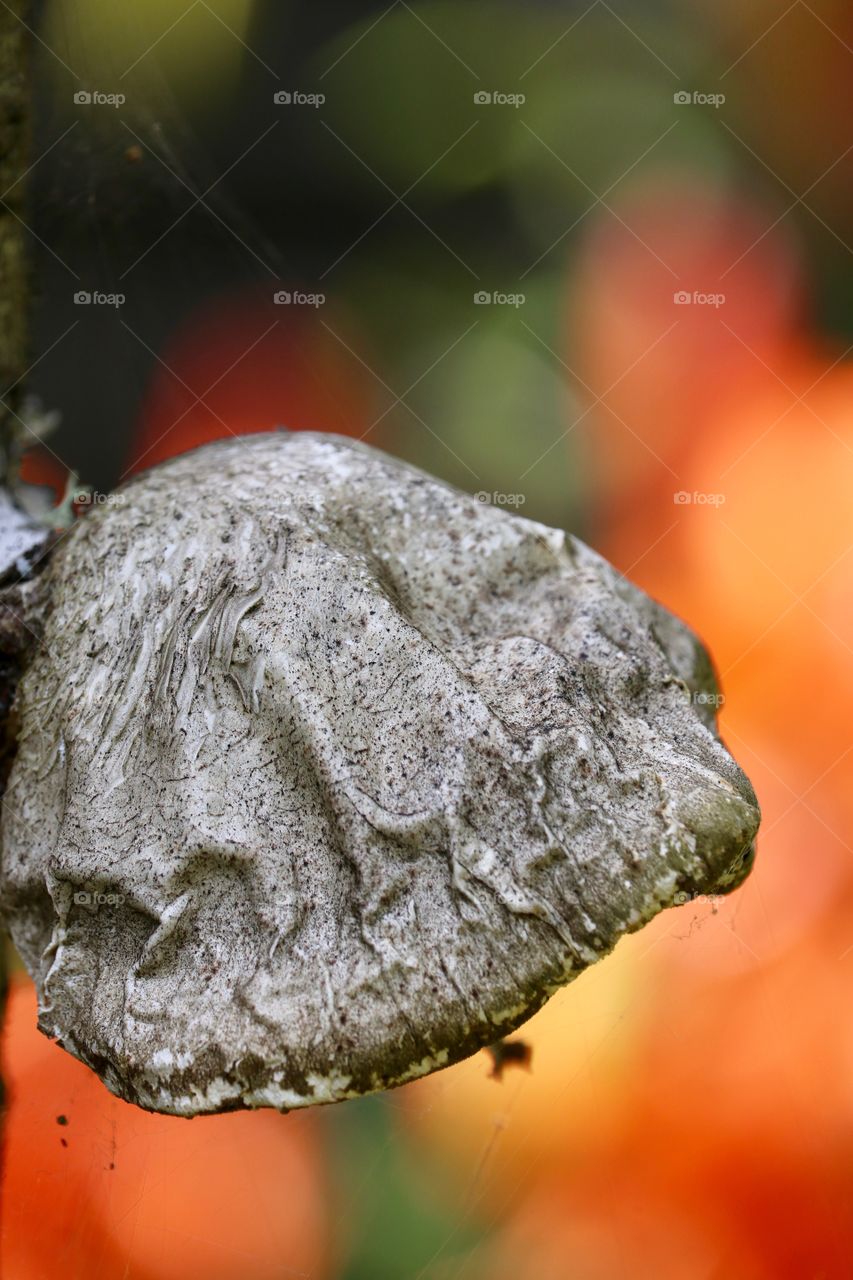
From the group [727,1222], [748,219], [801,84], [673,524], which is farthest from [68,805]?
[801,84]

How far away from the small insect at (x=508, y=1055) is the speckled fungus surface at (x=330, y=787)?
0.69 feet

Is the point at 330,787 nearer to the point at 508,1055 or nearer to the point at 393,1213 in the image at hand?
the point at 508,1055

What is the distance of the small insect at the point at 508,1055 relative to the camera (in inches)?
26.7

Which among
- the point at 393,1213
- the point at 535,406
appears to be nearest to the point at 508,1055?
the point at 393,1213

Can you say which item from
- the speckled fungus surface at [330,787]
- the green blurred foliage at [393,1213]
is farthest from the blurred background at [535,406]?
the speckled fungus surface at [330,787]

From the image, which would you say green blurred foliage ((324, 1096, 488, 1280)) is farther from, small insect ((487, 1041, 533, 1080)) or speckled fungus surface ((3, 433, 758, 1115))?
speckled fungus surface ((3, 433, 758, 1115))

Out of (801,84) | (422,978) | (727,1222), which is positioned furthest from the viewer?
(801,84)

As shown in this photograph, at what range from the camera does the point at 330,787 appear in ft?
1.73

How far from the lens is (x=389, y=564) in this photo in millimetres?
648

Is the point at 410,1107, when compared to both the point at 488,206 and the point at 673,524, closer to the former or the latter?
the point at 673,524

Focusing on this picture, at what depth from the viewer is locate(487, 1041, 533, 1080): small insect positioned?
68 cm

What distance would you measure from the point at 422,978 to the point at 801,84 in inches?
52.0

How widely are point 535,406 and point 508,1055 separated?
0.92m

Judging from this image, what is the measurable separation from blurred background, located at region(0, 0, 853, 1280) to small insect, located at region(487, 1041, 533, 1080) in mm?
16
